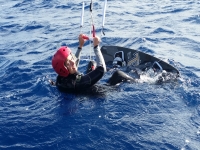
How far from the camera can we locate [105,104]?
20.7 feet

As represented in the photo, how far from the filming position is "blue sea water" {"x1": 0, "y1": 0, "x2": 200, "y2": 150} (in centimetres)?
511

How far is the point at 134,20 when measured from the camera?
15758mm

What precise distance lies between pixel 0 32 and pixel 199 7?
11922mm

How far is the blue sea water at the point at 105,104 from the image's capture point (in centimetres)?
511

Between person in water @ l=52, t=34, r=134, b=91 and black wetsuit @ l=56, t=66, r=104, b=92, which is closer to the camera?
person in water @ l=52, t=34, r=134, b=91

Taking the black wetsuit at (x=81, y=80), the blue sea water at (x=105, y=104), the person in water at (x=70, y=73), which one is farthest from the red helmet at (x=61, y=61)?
the blue sea water at (x=105, y=104)

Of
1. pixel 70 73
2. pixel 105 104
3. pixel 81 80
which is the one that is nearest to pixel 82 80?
pixel 81 80

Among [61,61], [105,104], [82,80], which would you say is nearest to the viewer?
[105,104]

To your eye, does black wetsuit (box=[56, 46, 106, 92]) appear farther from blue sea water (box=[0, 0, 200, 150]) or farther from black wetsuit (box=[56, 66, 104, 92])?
blue sea water (box=[0, 0, 200, 150])

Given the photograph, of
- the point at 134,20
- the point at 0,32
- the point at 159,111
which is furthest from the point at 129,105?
the point at 0,32

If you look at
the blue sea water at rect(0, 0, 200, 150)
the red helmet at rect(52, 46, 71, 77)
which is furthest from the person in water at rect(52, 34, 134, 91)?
the blue sea water at rect(0, 0, 200, 150)

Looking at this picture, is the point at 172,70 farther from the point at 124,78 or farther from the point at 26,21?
the point at 26,21

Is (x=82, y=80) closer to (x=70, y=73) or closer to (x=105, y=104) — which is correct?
(x=70, y=73)

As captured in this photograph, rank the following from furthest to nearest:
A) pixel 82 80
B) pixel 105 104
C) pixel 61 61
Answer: pixel 82 80 < pixel 61 61 < pixel 105 104
